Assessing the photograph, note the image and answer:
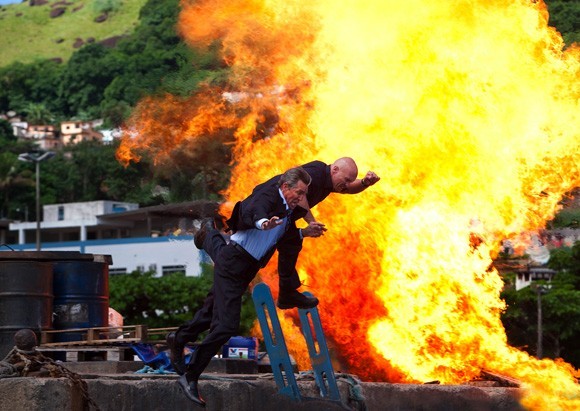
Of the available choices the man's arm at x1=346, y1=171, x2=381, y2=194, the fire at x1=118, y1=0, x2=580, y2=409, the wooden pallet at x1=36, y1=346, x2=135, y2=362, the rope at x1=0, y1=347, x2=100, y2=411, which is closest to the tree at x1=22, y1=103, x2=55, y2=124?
the fire at x1=118, y1=0, x2=580, y2=409

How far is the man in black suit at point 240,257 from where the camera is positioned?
7.66 m

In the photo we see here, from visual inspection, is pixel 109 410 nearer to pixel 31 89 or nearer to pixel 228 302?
pixel 228 302

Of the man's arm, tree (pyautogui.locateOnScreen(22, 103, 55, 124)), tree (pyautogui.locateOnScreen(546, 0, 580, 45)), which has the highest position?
tree (pyautogui.locateOnScreen(22, 103, 55, 124))

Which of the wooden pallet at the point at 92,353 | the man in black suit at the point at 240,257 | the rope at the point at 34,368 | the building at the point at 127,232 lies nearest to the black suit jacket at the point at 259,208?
the man in black suit at the point at 240,257

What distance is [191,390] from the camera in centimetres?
771

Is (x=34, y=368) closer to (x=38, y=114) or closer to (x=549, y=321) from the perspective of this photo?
(x=549, y=321)

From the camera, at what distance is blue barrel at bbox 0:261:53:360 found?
34.4ft

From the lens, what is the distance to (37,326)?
10.7 metres

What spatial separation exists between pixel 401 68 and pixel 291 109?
1495 mm

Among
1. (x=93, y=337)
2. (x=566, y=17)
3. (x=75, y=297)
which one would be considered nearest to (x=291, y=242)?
(x=93, y=337)

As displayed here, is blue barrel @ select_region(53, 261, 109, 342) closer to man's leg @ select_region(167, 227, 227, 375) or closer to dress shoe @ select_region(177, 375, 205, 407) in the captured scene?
man's leg @ select_region(167, 227, 227, 375)

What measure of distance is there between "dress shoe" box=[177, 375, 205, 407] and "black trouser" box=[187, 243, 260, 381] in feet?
0.14

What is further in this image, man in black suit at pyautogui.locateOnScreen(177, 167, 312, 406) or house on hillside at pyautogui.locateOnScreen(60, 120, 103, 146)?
house on hillside at pyautogui.locateOnScreen(60, 120, 103, 146)

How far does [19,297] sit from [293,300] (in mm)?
3386
